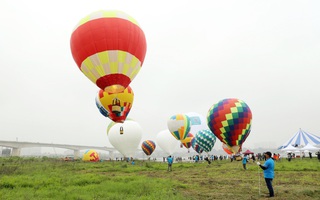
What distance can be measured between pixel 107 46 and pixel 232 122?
12.8 metres

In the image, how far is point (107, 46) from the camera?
13797 mm

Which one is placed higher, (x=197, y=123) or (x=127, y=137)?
(x=197, y=123)

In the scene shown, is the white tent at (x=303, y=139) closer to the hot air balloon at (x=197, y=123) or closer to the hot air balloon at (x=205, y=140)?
the hot air balloon at (x=205, y=140)

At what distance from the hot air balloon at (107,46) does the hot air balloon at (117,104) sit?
3472mm

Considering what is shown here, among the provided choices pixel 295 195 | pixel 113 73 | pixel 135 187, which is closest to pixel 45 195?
pixel 135 187

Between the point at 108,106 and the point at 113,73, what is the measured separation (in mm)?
6218

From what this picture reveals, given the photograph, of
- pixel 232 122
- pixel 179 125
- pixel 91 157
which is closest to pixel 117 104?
pixel 232 122

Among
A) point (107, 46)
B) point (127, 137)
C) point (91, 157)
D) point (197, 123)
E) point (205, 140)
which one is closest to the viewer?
point (107, 46)

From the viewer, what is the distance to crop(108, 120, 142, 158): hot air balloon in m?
37.2

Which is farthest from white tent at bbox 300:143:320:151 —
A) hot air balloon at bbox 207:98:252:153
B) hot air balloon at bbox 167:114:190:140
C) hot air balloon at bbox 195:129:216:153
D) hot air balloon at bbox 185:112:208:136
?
hot air balloon at bbox 207:98:252:153

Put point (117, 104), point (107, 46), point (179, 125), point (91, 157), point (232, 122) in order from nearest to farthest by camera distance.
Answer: point (107, 46) → point (117, 104) → point (232, 122) → point (179, 125) → point (91, 157)

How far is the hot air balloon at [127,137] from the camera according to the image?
Result: 37.2 meters

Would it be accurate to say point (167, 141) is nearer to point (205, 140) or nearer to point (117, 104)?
point (205, 140)

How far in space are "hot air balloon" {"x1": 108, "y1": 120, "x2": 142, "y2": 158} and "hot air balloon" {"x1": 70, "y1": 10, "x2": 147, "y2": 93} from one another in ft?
75.3
